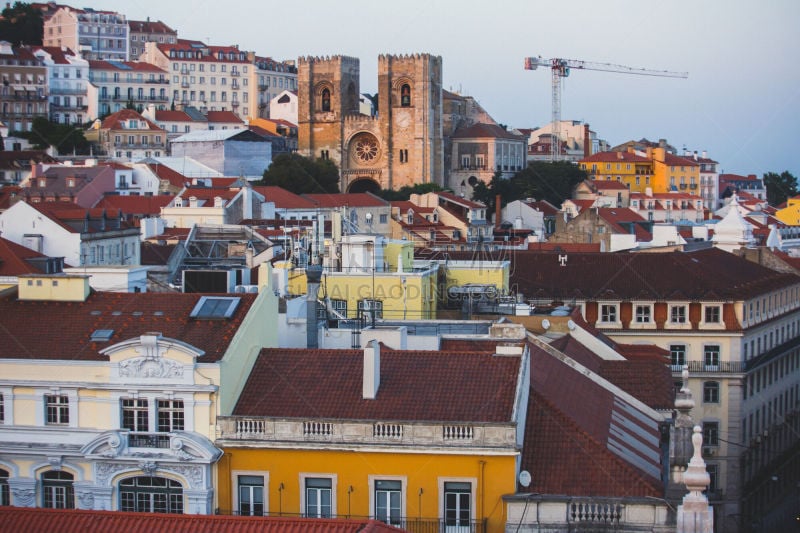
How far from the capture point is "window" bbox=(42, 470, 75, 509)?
26000 millimetres

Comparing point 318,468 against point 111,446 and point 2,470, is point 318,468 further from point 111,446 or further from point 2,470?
point 2,470

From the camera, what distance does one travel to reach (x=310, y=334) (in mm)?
31938

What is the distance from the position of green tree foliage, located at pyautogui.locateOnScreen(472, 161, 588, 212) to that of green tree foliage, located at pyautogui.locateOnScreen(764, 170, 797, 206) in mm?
51724

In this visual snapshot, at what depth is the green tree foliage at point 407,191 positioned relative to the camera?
134 meters

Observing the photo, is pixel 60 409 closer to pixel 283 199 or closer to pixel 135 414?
pixel 135 414

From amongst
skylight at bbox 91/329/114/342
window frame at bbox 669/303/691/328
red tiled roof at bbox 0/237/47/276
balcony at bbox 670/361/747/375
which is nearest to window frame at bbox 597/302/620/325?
window frame at bbox 669/303/691/328

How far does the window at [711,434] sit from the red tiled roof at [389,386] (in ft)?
84.0

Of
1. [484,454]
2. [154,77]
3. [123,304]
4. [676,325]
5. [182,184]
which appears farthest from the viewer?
[154,77]

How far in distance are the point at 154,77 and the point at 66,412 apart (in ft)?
455

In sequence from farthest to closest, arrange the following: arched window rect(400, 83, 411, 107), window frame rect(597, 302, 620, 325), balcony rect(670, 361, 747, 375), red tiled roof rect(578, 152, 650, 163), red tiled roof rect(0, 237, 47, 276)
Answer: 1. red tiled roof rect(578, 152, 650, 163)
2. arched window rect(400, 83, 411, 107)
3. window frame rect(597, 302, 620, 325)
4. balcony rect(670, 361, 747, 375)
5. red tiled roof rect(0, 237, 47, 276)

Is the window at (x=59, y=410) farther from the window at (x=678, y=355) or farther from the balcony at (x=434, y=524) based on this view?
the window at (x=678, y=355)

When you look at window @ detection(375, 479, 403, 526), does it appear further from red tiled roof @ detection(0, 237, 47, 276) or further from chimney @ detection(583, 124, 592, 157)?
chimney @ detection(583, 124, 592, 157)

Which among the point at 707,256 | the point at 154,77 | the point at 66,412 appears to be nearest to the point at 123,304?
the point at 66,412

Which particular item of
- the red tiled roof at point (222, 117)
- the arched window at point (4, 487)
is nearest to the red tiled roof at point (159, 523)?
the arched window at point (4, 487)
